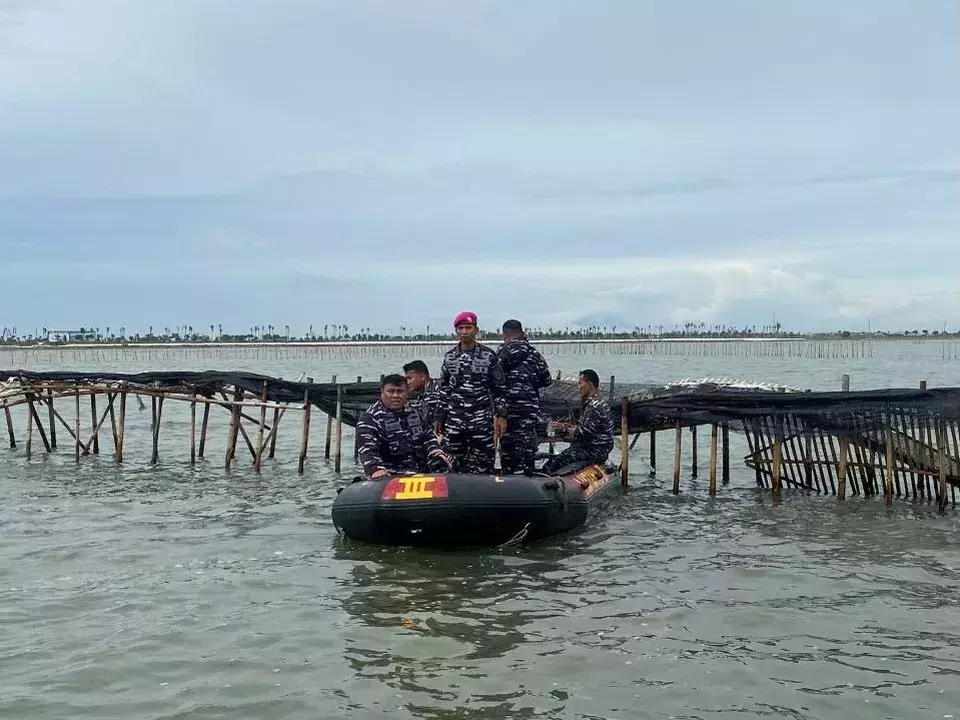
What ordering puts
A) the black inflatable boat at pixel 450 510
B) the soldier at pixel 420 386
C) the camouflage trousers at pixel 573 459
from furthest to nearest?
1. the camouflage trousers at pixel 573 459
2. the soldier at pixel 420 386
3. the black inflatable boat at pixel 450 510

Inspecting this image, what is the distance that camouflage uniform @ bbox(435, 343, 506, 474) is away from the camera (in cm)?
987

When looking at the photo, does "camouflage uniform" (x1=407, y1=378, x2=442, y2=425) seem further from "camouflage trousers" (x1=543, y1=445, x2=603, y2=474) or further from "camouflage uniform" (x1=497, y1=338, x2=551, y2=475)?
"camouflage trousers" (x1=543, y1=445, x2=603, y2=474)

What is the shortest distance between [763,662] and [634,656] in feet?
2.95

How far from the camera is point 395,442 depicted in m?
9.86

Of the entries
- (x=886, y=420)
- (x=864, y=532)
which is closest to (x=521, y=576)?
(x=864, y=532)

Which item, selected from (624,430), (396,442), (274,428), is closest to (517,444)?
(396,442)

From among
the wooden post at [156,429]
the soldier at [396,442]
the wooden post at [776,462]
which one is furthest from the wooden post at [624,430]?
the wooden post at [156,429]

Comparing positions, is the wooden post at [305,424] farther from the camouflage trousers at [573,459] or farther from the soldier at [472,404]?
the soldier at [472,404]

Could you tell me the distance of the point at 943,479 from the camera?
39.7 ft

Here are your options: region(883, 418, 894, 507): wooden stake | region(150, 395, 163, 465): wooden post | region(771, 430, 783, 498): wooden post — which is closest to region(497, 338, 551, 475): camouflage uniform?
region(771, 430, 783, 498): wooden post

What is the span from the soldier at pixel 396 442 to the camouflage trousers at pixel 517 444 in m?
0.89

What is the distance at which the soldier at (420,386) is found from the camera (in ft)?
37.2

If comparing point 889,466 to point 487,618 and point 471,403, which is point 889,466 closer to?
point 471,403

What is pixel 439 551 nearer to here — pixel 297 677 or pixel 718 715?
pixel 297 677
